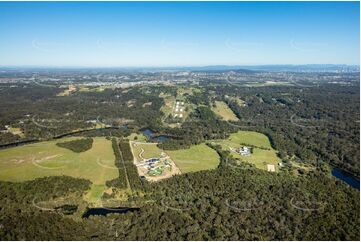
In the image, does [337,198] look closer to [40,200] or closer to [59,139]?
[40,200]

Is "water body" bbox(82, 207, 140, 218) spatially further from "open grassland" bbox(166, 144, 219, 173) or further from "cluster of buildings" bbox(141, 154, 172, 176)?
"open grassland" bbox(166, 144, 219, 173)

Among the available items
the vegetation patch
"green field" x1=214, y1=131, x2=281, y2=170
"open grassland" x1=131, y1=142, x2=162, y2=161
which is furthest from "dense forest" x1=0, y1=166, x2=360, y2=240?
the vegetation patch

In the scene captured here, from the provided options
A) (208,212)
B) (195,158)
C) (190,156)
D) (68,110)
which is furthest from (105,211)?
(68,110)

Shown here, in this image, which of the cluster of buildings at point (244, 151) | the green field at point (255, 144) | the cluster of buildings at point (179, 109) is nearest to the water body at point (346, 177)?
the green field at point (255, 144)

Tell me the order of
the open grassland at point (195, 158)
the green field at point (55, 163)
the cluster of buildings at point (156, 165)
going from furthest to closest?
1. the open grassland at point (195, 158)
2. the cluster of buildings at point (156, 165)
3. the green field at point (55, 163)

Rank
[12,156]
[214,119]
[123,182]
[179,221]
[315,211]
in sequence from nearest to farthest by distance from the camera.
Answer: [179,221] < [315,211] < [123,182] < [12,156] < [214,119]

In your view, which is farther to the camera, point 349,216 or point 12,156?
point 12,156

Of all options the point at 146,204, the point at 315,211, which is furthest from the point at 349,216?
the point at 146,204

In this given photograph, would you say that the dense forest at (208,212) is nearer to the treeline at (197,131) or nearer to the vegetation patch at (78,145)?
the vegetation patch at (78,145)
